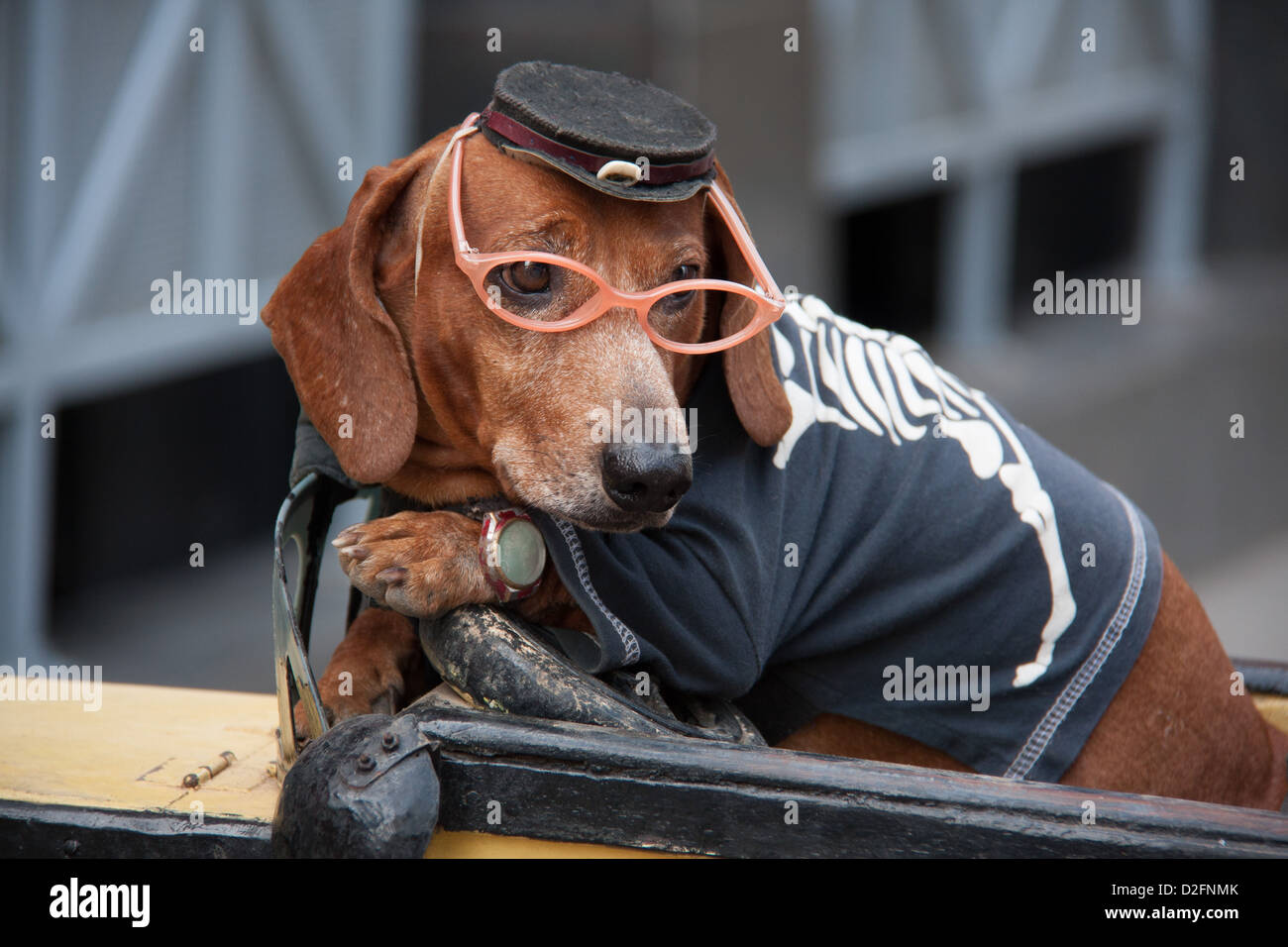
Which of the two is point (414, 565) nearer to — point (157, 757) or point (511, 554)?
point (511, 554)

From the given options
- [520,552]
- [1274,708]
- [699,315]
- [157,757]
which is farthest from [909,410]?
[157,757]

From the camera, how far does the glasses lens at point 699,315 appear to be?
77.5 inches

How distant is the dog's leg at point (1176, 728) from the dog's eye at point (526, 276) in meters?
1.13

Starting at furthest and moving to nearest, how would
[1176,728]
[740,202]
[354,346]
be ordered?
1. [740,202]
2. [1176,728]
3. [354,346]

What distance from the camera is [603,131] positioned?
1.76 meters

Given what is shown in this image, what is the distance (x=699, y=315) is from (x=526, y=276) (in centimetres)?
32

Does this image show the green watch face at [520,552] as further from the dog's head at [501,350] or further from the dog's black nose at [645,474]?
the dog's black nose at [645,474]

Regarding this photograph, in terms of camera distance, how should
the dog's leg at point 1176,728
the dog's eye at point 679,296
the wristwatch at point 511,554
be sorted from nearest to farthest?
1. the wristwatch at point 511,554
2. the dog's eye at point 679,296
3. the dog's leg at point 1176,728

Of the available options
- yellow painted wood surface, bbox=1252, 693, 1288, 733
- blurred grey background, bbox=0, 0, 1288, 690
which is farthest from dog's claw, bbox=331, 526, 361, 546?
blurred grey background, bbox=0, 0, 1288, 690

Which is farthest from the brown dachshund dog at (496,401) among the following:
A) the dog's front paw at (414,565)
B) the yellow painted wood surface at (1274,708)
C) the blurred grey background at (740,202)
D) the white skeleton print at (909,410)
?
the blurred grey background at (740,202)

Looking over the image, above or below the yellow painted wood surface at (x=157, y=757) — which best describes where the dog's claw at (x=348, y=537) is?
above
